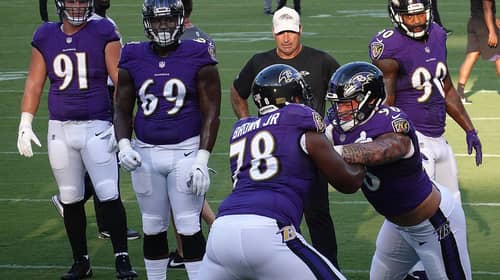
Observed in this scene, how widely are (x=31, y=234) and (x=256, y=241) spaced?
3.94m

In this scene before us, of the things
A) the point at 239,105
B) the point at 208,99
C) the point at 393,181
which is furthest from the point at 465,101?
the point at 393,181

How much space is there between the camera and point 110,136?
699 centimetres

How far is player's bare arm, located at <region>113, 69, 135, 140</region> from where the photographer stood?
6316 mm

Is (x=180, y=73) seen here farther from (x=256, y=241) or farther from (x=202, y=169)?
(x=256, y=241)

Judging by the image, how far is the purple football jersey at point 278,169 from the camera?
4770mm

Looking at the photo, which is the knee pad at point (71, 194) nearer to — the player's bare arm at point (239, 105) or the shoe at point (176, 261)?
the shoe at point (176, 261)

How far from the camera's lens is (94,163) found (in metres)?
6.88

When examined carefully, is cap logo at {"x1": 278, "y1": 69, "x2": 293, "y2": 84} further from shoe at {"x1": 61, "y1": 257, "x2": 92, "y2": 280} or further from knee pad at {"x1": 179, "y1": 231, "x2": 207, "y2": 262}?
shoe at {"x1": 61, "y1": 257, "x2": 92, "y2": 280}

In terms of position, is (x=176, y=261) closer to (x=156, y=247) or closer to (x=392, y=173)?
(x=156, y=247)

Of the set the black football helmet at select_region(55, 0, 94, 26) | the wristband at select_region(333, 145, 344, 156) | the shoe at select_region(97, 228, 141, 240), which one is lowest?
the shoe at select_region(97, 228, 141, 240)

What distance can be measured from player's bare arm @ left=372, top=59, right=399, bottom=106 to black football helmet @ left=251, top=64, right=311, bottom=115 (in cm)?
185

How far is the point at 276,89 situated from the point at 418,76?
2.07 meters

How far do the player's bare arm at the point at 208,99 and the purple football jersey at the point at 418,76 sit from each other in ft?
3.74

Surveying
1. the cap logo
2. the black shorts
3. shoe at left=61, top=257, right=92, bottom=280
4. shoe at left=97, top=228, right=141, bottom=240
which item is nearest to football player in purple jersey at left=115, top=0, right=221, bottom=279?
shoe at left=61, top=257, right=92, bottom=280
